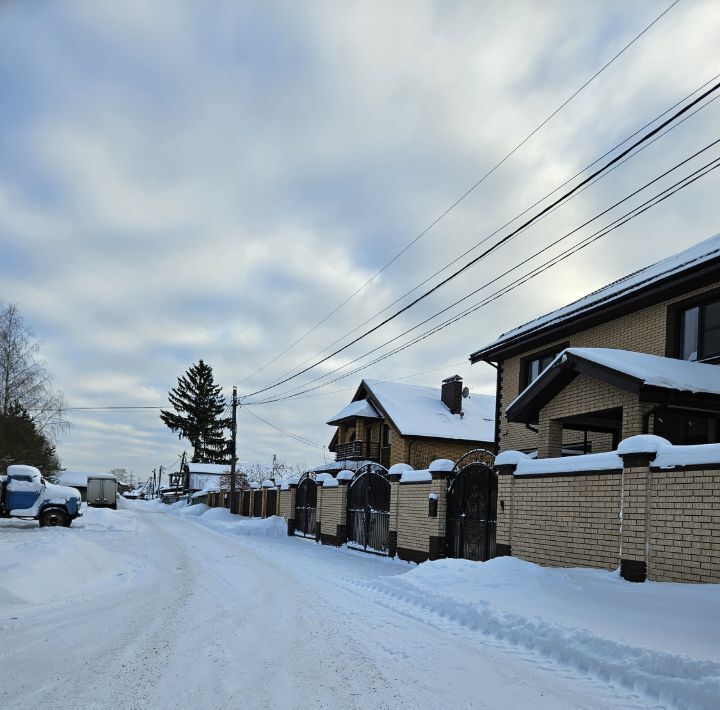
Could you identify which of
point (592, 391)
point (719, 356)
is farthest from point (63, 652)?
point (719, 356)

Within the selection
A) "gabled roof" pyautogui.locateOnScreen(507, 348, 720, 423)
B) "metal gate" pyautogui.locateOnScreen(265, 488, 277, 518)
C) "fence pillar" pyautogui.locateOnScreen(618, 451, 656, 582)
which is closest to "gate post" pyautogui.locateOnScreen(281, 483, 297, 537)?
"metal gate" pyautogui.locateOnScreen(265, 488, 277, 518)

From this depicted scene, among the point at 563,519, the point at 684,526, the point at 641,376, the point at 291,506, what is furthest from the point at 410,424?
the point at 684,526

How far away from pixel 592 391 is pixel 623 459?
4465 millimetres

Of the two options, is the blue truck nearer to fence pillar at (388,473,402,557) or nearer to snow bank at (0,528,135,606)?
snow bank at (0,528,135,606)

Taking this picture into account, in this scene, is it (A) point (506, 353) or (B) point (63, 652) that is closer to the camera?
(B) point (63, 652)

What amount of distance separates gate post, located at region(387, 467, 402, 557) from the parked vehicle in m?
37.1

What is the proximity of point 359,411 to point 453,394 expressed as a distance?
18.4 feet

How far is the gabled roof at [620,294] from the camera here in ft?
47.0

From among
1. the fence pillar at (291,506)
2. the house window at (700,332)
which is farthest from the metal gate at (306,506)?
the house window at (700,332)

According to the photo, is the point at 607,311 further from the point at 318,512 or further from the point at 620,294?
the point at 318,512

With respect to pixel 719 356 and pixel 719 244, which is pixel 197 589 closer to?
pixel 719 356

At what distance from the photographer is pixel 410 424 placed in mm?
34156

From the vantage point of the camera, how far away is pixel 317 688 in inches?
203

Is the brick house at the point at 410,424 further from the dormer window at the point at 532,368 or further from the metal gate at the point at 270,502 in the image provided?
the dormer window at the point at 532,368
